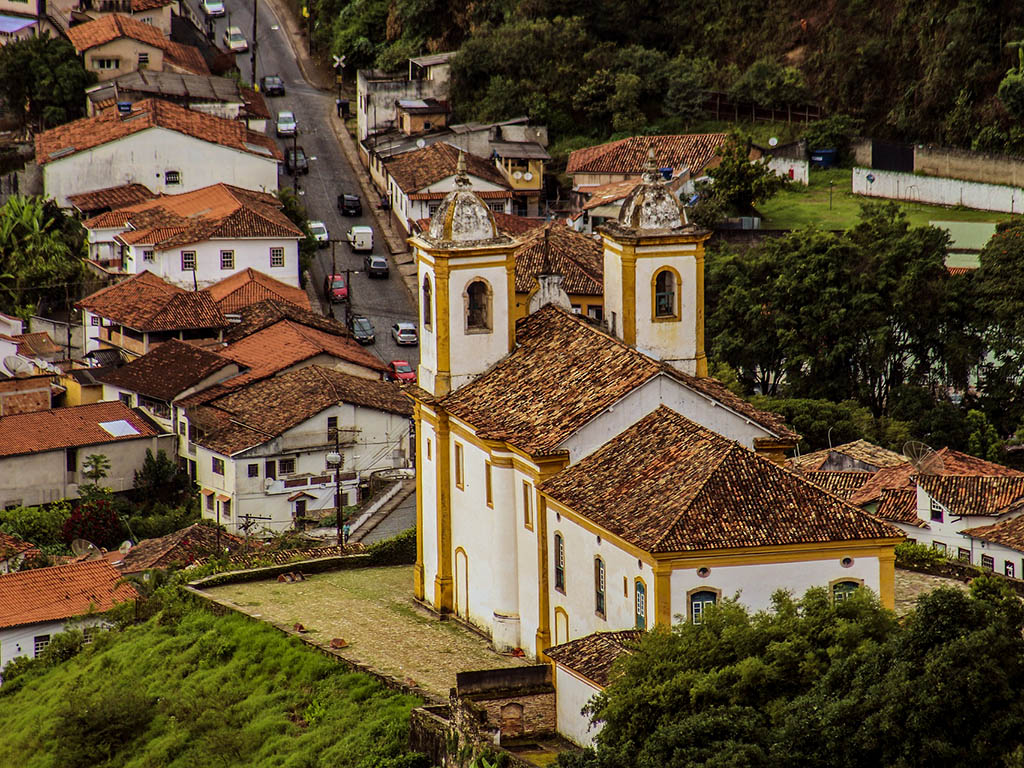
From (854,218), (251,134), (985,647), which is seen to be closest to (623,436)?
(985,647)

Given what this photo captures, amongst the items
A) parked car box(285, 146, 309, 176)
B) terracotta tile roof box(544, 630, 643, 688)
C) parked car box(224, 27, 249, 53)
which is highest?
parked car box(224, 27, 249, 53)

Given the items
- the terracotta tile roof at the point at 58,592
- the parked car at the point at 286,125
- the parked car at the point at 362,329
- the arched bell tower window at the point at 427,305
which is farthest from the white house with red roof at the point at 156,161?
the arched bell tower window at the point at 427,305

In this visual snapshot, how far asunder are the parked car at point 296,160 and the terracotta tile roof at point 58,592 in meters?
40.7

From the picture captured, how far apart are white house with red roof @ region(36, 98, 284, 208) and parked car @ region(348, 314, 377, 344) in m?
13.4

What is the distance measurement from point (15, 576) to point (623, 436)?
2483cm

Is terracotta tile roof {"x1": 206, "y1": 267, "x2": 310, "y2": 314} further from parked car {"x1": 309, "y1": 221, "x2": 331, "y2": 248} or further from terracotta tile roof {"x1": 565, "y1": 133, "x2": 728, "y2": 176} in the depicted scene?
terracotta tile roof {"x1": 565, "y1": 133, "x2": 728, "y2": 176}

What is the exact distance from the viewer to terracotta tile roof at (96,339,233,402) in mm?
75438

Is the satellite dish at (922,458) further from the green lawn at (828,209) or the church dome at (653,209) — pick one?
the green lawn at (828,209)

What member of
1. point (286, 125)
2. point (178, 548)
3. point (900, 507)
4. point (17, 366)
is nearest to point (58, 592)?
point (178, 548)

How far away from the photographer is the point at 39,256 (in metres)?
89.4

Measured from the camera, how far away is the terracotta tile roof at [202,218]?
86125 millimetres

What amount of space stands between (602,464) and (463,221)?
6852mm

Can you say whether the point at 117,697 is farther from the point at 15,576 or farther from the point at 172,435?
the point at 172,435

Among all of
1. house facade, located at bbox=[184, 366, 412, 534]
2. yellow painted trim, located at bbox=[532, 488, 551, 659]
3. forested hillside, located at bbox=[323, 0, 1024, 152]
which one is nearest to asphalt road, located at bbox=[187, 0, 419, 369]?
forested hillside, located at bbox=[323, 0, 1024, 152]
